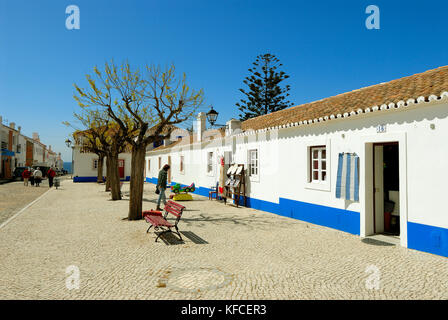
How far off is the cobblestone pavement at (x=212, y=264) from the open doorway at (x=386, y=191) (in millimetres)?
984

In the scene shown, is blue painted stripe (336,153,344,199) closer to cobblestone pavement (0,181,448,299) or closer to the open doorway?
the open doorway

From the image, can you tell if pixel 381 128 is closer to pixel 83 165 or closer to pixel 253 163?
pixel 253 163

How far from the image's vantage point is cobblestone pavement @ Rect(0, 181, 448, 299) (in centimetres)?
402

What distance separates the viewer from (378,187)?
7398 mm

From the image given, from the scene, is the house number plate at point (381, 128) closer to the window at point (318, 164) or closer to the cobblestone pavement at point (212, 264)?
the window at point (318, 164)

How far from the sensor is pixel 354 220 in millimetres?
7535

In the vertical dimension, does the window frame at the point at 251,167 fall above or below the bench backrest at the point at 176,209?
above

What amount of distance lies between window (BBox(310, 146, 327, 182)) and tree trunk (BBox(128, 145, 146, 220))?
5.61m

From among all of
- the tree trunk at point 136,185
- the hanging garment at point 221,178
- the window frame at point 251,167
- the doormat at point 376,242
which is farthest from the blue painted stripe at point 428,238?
the hanging garment at point 221,178

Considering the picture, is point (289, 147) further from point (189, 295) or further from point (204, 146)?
point (204, 146)

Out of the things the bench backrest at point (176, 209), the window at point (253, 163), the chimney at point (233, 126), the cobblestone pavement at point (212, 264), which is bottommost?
the cobblestone pavement at point (212, 264)

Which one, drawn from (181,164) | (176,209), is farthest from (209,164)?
(176,209)

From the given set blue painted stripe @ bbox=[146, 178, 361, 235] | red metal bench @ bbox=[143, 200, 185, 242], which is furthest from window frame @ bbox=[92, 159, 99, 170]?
red metal bench @ bbox=[143, 200, 185, 242]

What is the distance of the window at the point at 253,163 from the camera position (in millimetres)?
12279
